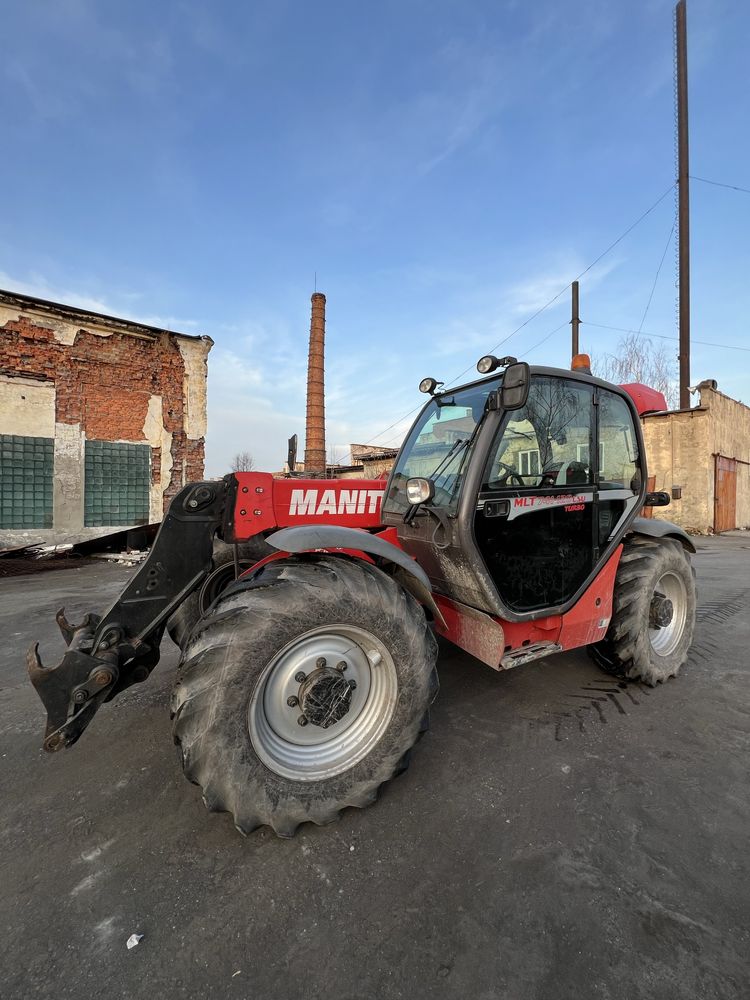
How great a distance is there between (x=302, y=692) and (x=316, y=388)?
64.9 ft

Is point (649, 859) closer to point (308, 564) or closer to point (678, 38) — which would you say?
point (308, 564)

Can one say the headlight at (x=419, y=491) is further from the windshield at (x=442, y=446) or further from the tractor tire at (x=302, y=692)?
the tractor tire at (x=302, y=692)

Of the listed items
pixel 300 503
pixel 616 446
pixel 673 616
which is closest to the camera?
pixel 300 503

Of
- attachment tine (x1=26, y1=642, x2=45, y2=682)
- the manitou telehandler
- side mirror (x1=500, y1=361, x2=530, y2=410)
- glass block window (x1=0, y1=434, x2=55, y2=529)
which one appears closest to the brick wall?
glass block window (x1=0, y1=434, x2=55, y2=529)

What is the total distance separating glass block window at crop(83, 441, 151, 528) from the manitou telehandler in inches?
417

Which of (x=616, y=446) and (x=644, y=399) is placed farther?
(x=644, y=399)

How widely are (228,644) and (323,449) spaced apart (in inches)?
776

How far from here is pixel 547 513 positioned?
112 inches

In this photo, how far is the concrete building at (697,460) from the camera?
15.5 m

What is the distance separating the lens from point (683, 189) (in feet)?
57.2

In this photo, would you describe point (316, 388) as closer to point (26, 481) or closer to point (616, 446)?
point (26, 481)

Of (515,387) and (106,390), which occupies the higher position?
(106,390)

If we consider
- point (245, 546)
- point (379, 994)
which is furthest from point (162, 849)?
point (245, 546)

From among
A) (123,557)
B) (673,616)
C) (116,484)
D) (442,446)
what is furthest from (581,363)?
(116,484)
